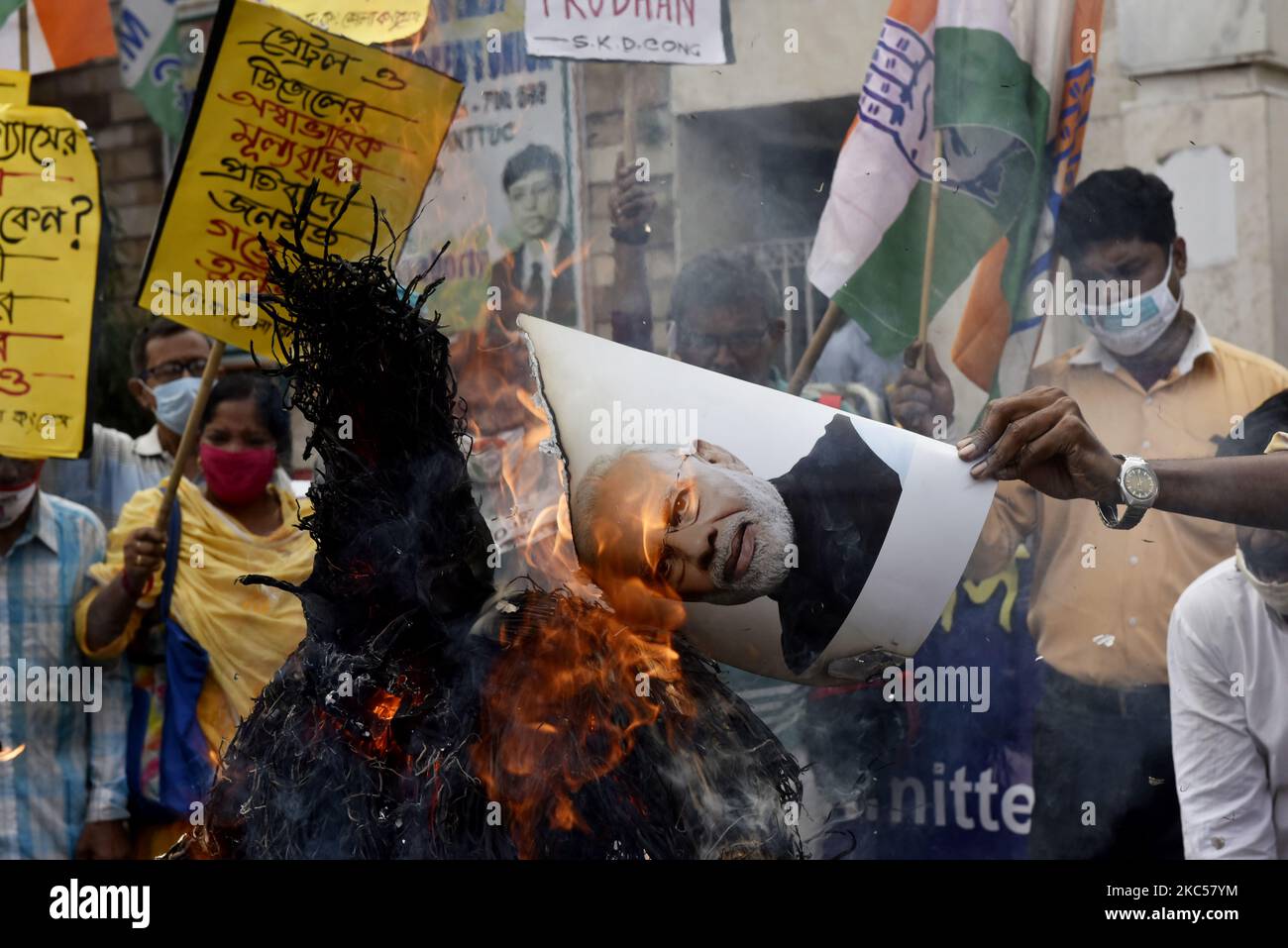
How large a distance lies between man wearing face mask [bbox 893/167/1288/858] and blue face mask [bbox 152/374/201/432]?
7.06 ft

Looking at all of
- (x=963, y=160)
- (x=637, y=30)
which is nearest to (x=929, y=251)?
(x=963, y=160)

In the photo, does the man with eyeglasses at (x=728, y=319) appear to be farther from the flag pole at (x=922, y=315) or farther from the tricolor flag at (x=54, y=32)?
the tricolor flag at (x=54, y=32)

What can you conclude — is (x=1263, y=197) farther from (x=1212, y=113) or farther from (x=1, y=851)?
(x=1, y=851)

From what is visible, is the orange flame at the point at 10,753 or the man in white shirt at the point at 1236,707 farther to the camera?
the orange flame at the point at 10,753

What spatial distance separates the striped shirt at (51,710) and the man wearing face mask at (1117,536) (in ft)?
7.88

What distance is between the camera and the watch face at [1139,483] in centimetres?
298

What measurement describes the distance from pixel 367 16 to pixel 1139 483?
2550 mm

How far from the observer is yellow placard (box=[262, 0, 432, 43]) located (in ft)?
13.7

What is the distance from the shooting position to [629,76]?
4.34 m

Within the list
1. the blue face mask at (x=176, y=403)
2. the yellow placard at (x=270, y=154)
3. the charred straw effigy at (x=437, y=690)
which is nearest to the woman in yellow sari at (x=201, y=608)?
the blue face mask at (x=176, y=403)

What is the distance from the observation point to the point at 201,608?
4.14 m

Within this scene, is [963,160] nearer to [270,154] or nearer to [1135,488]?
[1135,488]

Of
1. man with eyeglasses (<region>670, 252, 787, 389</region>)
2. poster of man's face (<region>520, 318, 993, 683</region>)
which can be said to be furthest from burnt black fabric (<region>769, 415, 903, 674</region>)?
man with eyeglasses (<region>670, 252, 787, 389</region>)
